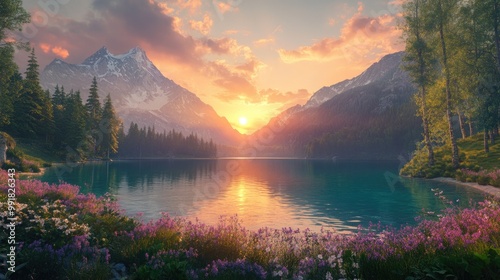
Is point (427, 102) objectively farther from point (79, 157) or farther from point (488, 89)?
point (79, 157)

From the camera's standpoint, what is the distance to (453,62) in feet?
133

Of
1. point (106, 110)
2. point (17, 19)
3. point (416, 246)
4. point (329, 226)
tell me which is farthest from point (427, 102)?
point (106, 110)

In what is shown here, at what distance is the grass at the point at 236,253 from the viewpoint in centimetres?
580

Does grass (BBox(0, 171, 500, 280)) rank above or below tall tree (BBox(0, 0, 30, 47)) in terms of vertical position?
below

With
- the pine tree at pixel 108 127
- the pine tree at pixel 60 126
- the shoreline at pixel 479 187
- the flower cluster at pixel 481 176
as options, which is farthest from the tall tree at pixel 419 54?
the pine tree at pixel 108 127

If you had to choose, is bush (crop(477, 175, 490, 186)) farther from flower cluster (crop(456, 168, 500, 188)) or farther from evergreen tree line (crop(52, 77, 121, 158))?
evergreen tree line (crop(52, 77, 121, 158))

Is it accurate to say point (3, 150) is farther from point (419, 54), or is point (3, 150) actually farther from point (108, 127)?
point (419, 54)

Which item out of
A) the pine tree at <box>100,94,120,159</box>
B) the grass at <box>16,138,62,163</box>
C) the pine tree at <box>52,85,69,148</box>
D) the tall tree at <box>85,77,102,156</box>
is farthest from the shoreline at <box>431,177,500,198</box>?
the tall tree at <box>85,77,102,156</box>

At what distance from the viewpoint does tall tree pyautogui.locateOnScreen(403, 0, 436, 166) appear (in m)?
42.4

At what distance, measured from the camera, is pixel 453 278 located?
16.2 ft

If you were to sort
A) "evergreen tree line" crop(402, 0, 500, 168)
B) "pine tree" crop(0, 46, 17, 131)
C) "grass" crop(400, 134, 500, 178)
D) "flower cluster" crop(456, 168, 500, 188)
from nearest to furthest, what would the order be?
"flower cluster" crop(456, 168, 500, 188), "grass" crop(400, 134, 500, 178), "pine tree" crop(0, 46, 17, 131), "evergreen tree line" crop(402, 0, 500, 168)

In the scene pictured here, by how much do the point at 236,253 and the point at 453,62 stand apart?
142 feet

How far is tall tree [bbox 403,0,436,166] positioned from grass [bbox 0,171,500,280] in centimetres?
3697

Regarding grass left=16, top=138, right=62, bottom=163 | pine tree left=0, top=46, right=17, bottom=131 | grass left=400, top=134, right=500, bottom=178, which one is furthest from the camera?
grass left=16, top=138, right=62, bottom=163
